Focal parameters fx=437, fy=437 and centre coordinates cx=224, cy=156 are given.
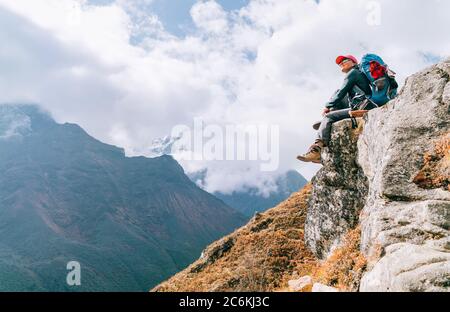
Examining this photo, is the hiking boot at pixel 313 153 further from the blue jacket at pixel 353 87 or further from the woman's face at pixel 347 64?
the woman's face at pixel 347 64

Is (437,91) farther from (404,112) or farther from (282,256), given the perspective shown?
(282,256)

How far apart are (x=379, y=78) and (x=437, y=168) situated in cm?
503

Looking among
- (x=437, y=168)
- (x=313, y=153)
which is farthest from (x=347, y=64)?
(x=437, y=168)

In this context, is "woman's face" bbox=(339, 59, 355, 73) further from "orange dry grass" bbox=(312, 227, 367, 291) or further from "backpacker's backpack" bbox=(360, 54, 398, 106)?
"orange dry grass" bbox=(312, 227, 367, 291)

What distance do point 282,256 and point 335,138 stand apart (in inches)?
304

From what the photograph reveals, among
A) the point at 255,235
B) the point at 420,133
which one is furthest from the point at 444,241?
the point at 255,235

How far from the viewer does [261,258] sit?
23.5 metres

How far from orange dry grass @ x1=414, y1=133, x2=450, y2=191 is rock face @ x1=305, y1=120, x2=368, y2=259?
167 inches

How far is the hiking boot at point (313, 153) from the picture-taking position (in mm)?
18906

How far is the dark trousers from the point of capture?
17.8m

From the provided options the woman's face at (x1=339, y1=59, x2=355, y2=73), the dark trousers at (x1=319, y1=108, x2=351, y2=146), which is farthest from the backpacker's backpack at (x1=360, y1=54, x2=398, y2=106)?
the dark trousers at (x1=319, y1=108, x2=351, y2=146)

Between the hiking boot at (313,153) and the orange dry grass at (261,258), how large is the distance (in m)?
5.12

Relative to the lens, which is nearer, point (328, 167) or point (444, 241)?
point (444, 241)
